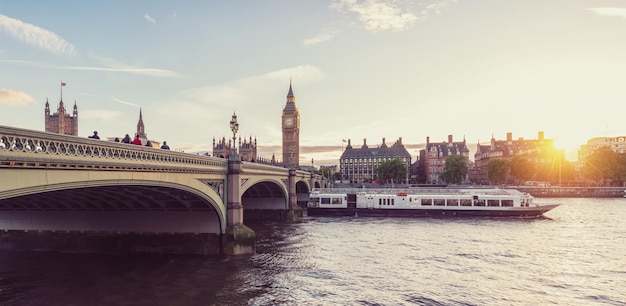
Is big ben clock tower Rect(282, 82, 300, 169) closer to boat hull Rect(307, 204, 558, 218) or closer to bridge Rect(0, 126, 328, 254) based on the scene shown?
boat hull Rect(307, 204, 558, 218)

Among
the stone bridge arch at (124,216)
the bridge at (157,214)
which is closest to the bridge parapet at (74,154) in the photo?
the bridge at (157,214)

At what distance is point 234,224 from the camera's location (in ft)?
108

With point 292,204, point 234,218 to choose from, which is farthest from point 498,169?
point 234,218

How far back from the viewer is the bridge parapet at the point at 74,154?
1340 centimetres

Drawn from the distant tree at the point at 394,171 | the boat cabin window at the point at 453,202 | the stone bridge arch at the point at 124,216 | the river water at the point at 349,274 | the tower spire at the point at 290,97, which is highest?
the tower spire at the point at 290,97

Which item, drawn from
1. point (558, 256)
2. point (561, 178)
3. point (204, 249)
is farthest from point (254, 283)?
point (561, 178)

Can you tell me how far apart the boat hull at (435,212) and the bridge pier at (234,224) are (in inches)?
1424

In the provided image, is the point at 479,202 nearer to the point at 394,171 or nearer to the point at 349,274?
the point at 349,274

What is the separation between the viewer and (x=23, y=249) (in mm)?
33438

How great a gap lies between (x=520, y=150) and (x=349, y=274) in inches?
5910

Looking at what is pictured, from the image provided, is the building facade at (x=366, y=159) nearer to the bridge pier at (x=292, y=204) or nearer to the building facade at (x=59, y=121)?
the building facade at (x=59, y=121)

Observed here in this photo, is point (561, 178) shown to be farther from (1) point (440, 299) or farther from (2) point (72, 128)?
(2) point (72, 128)

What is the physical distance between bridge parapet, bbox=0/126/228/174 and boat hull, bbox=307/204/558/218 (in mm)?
45106

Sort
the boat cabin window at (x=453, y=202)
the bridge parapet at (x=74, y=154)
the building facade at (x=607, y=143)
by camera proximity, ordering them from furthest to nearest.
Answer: the building facade at (x=607, y=143)
the boat cabin window at (x=453, y=202)
the bridge parapet at (x=74, y=154)
